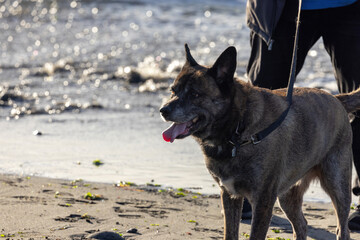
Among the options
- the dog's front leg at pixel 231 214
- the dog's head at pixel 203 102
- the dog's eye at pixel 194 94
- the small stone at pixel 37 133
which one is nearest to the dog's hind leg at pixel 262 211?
the dog's front leg at pixel 231 214

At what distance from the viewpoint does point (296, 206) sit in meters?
5.29

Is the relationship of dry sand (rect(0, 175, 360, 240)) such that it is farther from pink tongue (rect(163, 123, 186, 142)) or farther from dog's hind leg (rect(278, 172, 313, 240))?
pink tongue (rect(163, 123, 186, 142))

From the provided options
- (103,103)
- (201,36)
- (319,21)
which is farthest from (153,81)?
(319,21)

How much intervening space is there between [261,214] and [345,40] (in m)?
1.84

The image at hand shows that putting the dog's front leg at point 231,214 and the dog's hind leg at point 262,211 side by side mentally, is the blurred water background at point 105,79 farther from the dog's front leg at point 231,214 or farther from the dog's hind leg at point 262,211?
the dog's hind leg at point 262,211

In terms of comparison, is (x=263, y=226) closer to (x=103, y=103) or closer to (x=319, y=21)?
(x=319, y=21)

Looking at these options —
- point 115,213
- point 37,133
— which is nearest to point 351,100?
point 115,213

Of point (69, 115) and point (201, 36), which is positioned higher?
point (201, 36)

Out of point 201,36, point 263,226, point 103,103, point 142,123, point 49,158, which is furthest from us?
point 201,36

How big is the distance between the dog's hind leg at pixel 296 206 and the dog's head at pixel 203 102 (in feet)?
3.92

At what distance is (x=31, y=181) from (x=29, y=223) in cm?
144

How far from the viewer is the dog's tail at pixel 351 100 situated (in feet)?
17.2

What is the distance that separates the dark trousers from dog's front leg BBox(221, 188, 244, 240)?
4.32 ft

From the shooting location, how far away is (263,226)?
446cm
